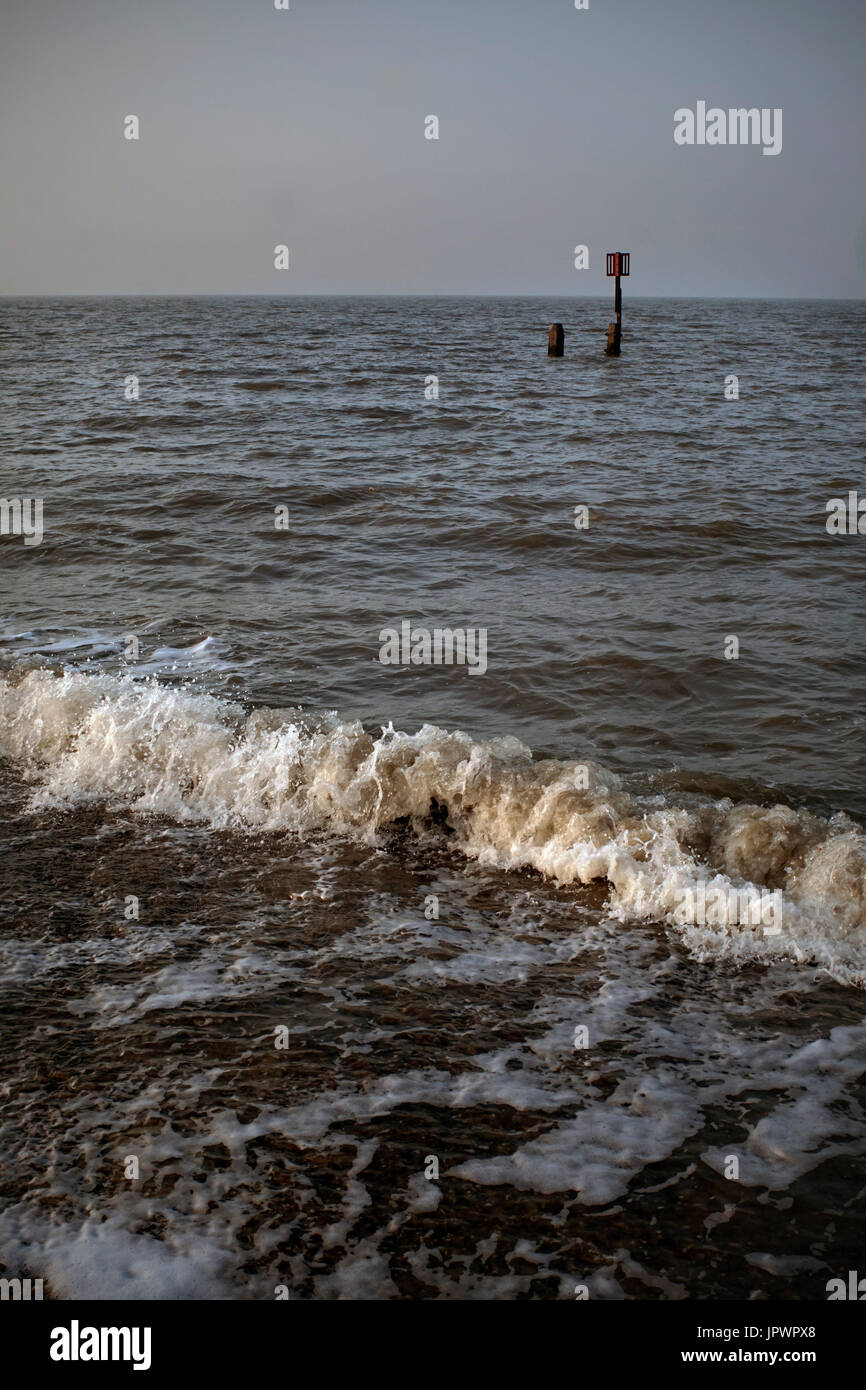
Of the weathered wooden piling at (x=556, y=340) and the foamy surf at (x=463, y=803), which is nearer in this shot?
the foamy surf at (x=463, y=803)

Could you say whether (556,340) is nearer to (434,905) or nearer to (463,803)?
(463,803)

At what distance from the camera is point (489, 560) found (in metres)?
11.0

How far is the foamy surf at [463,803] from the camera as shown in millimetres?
5012

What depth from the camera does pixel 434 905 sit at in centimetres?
508

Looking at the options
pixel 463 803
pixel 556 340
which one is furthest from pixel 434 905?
pixel 556 340

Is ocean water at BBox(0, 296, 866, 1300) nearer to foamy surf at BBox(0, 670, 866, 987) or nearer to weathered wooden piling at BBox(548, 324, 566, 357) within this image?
foamy surf at BBox(0, 670, 866, 987)

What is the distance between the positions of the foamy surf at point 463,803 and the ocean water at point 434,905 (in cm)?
2

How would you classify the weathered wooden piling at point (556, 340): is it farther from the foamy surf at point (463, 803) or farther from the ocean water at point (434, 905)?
the foamy surf at point (463, 803)

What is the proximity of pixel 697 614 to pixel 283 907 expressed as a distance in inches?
214

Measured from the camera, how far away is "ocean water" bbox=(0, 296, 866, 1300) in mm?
3184

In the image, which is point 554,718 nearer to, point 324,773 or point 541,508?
point 324,773

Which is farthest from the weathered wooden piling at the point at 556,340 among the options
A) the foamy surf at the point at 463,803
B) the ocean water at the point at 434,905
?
the foamy surf at the point at 463,803

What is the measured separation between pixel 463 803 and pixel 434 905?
104cm

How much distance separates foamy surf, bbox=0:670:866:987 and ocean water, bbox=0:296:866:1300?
0.02m
